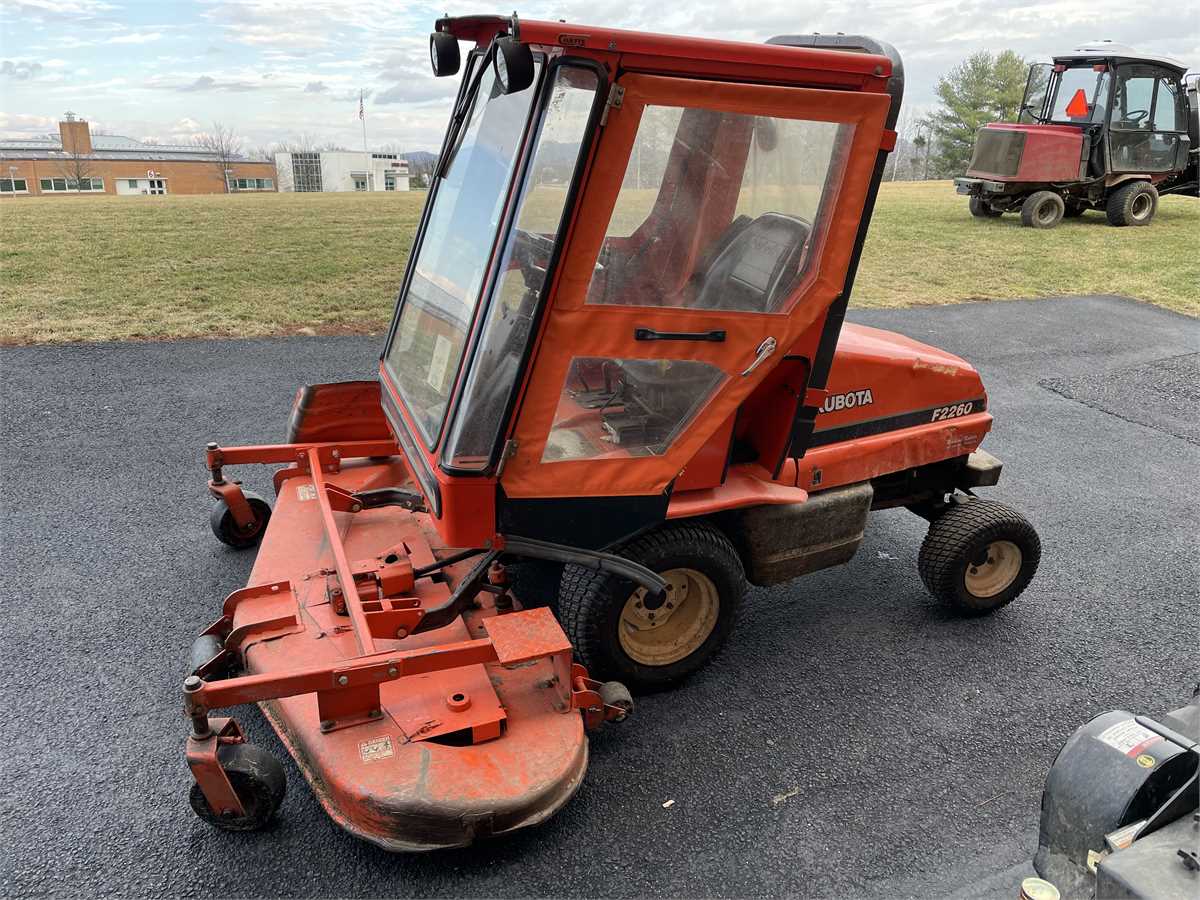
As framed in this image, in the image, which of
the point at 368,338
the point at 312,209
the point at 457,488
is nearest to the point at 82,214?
the point at 312,209

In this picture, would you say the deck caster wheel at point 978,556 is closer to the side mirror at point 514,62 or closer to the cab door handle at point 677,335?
the cab door handle at point 677,335

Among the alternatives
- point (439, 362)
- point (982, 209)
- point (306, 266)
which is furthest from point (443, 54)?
point (982, 209)

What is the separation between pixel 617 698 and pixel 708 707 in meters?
0.59

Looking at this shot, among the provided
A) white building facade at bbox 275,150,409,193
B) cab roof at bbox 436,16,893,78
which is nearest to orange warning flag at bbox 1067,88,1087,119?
cab roof at bbox 436,16,893,78

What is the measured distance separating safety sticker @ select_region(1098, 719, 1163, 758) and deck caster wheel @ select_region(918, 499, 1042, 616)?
5.68 feet

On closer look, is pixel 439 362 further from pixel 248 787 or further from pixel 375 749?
pixel 248 787

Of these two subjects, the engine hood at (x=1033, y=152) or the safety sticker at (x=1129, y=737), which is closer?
the safety sticker at (x=1129, y=737)

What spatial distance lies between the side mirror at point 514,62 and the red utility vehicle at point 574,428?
0.01 metres

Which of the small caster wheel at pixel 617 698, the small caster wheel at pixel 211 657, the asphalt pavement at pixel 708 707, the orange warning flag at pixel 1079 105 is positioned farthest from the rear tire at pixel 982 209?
the small caster wheel at pixel 211 657

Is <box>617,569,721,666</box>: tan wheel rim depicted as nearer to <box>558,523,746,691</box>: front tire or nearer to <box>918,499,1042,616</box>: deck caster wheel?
<box>558,523,746,691</box>: front tire

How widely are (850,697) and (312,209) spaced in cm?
1925

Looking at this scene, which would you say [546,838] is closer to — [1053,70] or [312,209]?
[1053,70]

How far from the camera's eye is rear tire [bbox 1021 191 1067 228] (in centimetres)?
Result: 1493

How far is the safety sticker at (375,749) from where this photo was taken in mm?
2637
